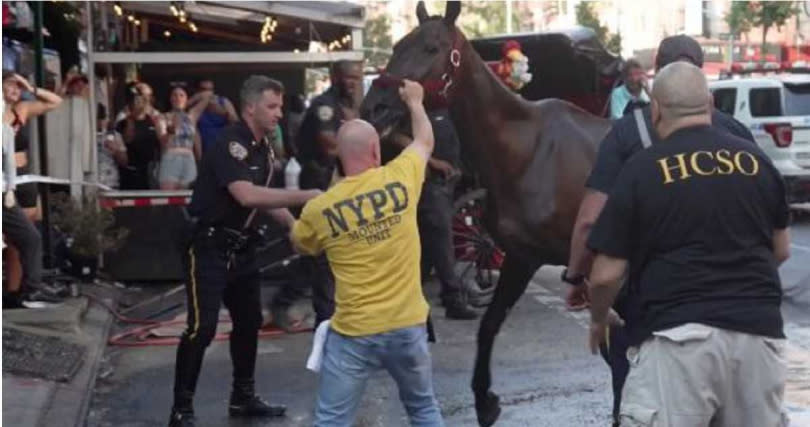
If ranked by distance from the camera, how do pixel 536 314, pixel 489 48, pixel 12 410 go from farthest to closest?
1. pixel 489 48
2. pixel 536 314
3. pixel 12 410

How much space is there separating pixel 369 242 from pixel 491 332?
76.5 inches

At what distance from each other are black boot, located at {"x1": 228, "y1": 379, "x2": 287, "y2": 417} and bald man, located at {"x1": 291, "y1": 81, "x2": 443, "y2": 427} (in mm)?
2246

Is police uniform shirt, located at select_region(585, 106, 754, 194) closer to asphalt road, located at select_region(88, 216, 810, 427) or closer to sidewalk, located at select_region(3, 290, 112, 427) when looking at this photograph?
asphalt road, located at select_region(88, 216, 810, 427)

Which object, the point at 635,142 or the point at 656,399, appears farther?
the point at 635,142

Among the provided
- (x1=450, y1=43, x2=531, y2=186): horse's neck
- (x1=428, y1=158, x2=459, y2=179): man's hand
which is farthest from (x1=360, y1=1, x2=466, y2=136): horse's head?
(x1=428, y1=158, x2=459, y2=179): man's hand

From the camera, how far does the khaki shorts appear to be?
409cm

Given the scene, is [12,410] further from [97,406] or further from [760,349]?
[760,349]

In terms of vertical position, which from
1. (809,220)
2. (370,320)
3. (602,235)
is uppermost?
(602,235)

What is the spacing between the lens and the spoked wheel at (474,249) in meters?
12.4

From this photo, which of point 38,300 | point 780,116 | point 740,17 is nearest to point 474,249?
point 38,300

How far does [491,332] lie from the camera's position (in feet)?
23.7

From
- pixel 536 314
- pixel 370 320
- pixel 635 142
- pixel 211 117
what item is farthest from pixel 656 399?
pixel 211 117

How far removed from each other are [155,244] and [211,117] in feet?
10.2

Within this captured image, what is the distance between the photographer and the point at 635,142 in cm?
501
